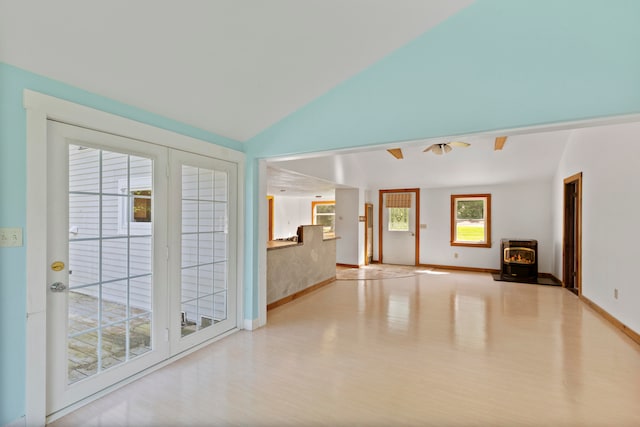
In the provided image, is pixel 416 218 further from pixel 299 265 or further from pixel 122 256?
pixel 122 256

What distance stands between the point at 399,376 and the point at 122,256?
2.43 meters

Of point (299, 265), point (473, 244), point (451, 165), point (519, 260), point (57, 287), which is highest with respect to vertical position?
point (451, 165)

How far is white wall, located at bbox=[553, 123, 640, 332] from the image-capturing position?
3385mm

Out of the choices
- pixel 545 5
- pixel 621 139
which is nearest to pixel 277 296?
pixel 545 5

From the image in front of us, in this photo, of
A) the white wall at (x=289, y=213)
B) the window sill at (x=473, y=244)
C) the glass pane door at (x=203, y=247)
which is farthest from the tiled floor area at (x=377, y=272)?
the white wall at (x=289, y=213)

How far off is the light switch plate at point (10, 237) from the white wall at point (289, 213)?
9811 mm

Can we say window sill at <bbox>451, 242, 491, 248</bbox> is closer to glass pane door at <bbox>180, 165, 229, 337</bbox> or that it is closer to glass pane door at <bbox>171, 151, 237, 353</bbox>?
glass pane door at <bbox>171, 151, 237, 353</bbox>

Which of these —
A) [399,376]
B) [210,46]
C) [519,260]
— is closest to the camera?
[210,46]

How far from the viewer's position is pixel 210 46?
2232mm

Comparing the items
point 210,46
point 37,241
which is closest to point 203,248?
point 37,241

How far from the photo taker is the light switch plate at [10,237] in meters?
1.78

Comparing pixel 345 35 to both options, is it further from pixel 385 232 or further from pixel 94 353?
pixel 385 232

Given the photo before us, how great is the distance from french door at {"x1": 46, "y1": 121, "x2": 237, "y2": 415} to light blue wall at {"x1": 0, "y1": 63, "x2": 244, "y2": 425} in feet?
0.47

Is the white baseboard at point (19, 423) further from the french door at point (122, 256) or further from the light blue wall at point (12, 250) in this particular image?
the french door at point (122, 256)
